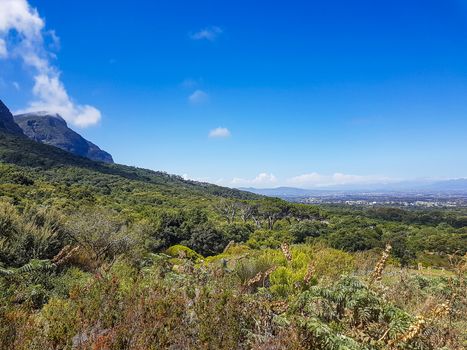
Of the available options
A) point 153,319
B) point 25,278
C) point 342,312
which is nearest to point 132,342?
point 153,319

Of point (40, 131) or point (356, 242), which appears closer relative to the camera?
point (356, 242)

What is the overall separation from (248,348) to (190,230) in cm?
2999

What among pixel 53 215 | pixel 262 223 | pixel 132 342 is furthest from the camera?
pixel 262 223

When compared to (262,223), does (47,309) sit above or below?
above

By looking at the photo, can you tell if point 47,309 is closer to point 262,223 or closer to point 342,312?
point 342,312

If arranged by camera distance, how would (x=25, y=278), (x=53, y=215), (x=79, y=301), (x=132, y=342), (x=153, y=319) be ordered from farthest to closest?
(x=53, y=215), (x=25, y=278), (x=79, y=301), (x=153, y=319), (x=132, y=342)

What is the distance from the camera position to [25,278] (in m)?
5.70

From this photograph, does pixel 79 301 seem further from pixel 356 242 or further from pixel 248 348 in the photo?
pixel 356 242

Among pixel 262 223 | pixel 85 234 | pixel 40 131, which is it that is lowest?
pixel 262 223

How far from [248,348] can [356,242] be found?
1285 inches

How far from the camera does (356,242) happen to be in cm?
3359

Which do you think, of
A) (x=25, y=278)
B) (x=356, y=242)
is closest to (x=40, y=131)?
(x=356, y=242)

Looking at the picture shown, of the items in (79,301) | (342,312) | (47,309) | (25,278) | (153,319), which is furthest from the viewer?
(25,278)

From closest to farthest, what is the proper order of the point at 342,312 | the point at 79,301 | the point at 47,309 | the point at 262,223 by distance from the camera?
the point at 79,301 → the point at 47,309 → the point at 342,312 → the point at 262,223
